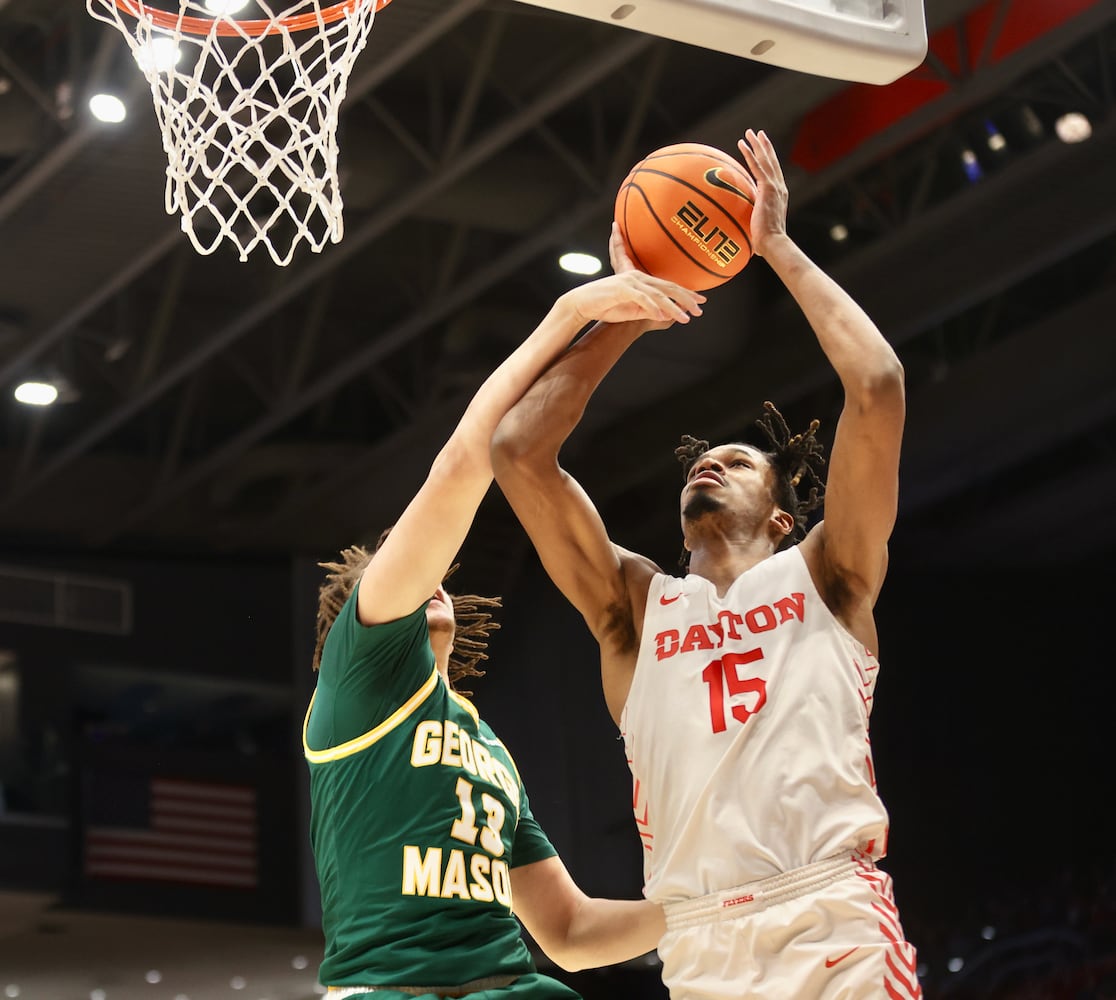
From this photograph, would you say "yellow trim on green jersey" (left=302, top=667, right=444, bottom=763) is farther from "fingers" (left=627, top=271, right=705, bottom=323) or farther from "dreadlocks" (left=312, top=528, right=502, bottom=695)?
"fingers" (left=627, top=271, right=705, bottom=323)

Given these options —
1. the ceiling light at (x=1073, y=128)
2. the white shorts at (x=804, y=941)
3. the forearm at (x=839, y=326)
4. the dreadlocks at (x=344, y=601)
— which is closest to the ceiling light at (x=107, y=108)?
the dreadlocks at (x=344, y=601)

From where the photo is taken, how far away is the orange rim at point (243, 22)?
4078 millimetres

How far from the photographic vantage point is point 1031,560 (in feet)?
39.8

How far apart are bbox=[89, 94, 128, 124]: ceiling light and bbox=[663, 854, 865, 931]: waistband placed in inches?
223

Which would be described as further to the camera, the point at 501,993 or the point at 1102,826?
the point at 1102,826

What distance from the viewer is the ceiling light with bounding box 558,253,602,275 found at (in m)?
9.63

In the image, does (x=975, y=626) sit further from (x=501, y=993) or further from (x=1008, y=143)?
(x=501, y=993)

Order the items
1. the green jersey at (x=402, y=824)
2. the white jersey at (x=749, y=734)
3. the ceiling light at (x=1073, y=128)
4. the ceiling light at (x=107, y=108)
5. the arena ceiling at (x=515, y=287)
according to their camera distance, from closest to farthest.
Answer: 1. the white jersey at (x=749, y=734)
2. the green jersey at (x=402, y=824)
3. the ceiling light at (x=107, y=108)
4. the arena ceiling at (x=515, y=287)
5. the ceiling light at (x=1073, y=128)

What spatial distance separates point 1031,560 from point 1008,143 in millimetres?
3626

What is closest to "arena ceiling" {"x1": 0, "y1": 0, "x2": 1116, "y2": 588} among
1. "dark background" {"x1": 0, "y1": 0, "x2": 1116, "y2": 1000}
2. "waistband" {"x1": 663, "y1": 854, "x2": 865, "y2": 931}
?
"dark background" {"x1": 0, "y1": 0, "x2": 1116, "y2": 1000}

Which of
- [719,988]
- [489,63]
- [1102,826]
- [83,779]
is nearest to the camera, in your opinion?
[719,988]

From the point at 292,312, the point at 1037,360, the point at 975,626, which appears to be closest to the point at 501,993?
the point at 292,312

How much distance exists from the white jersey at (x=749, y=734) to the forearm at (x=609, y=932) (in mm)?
553

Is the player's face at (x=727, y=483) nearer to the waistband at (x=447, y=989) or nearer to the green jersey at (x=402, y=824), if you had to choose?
the green jersey at (x=402, y=824)
